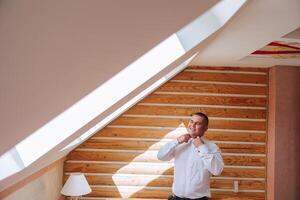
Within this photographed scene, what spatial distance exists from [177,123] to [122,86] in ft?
9.20

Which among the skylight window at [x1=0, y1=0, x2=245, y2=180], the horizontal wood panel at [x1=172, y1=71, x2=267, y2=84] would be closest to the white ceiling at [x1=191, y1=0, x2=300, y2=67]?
the skylight window at [x1=0, y1=0, x2=245, y2=180]

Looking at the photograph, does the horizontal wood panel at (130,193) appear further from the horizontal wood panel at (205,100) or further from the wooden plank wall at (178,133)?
the horizontal wood panel at (205,100)

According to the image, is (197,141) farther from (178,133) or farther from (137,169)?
(137,169)

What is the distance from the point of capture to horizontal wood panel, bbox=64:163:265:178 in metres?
4.39

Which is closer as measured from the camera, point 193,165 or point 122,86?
point 122,86

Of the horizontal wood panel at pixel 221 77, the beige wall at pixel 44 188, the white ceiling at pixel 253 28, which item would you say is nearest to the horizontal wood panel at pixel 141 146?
the beige wall at pixel 44 188

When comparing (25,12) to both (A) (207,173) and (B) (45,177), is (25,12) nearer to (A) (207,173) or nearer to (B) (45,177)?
(B) (45,177)

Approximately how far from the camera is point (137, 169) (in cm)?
446

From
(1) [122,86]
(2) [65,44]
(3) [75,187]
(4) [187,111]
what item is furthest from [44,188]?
(2) [65,44]

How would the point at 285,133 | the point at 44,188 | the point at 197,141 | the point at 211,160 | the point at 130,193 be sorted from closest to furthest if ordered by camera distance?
1. the point at 44,188
2. the point at 211,160
3. the point at 197,141
4. the point at 285,133
5. the point at 130,193

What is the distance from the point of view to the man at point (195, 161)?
11.4 ft

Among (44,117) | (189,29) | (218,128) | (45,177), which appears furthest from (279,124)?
(44,117)

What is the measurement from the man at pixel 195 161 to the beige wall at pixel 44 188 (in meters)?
1.11

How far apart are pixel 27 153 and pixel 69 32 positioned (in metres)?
1.15
